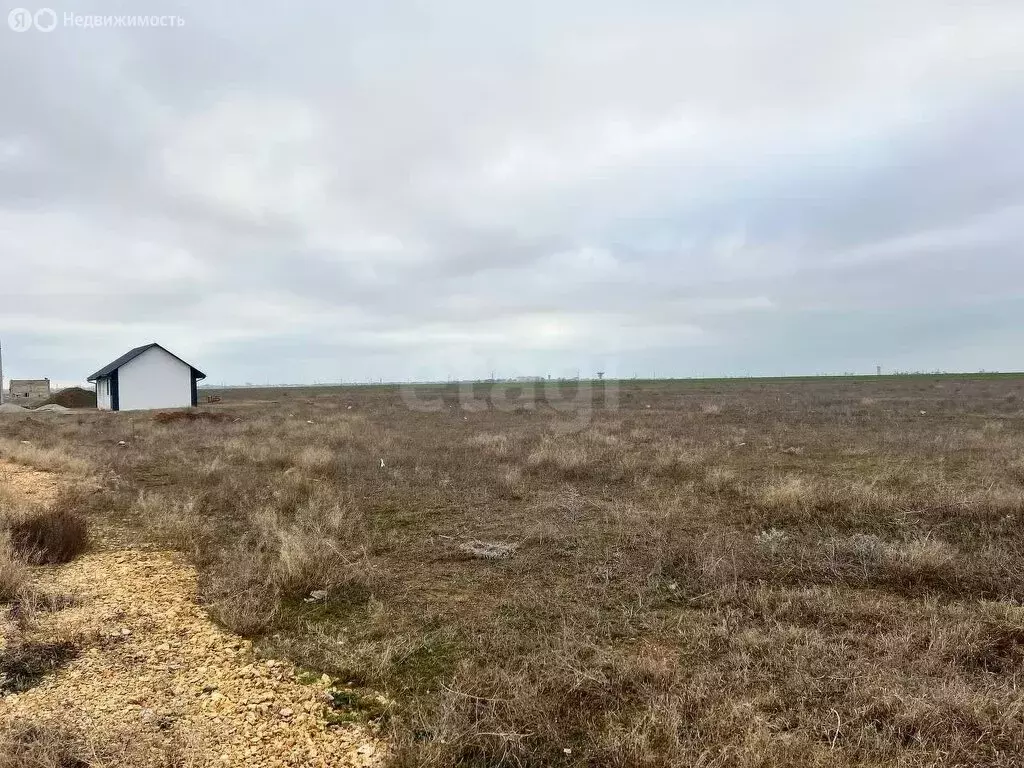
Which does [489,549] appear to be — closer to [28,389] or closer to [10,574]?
[10,574]

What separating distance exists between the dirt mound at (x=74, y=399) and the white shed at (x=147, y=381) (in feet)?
30.6

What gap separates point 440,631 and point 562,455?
7.63m

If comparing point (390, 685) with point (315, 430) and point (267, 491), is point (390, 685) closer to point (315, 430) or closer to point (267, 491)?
point (267, 491)

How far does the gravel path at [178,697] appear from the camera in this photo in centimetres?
299

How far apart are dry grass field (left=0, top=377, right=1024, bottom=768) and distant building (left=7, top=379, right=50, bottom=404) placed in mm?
43758

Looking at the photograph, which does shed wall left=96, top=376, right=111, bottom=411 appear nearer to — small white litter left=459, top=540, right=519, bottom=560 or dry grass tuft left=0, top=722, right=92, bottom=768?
small white litter left=459, top=540, right=519, bottom=560

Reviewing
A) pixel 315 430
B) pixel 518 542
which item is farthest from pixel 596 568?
pixel 315 430

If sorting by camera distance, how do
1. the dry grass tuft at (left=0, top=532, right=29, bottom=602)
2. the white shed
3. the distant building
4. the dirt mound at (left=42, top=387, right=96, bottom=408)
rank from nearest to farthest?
the dry grass tuft at (left=0, top=532, right=29, bottom=602)
the white shed
the dirt mound at (left=42, top=387, right=96, bottom=408)
the distant building

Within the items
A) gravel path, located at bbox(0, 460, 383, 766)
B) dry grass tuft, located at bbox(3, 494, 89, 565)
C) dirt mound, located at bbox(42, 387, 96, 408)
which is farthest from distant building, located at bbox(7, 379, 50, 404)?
gravel path, located at bbox(0, 460, 383, 766)

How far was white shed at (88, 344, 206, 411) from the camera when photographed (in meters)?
31.4

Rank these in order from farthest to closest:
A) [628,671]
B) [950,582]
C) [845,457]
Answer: [845,457] → [950,582] → [628,671]

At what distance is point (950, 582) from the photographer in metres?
5.15

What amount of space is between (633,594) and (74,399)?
49.6m

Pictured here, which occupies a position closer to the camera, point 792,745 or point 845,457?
point 792,745
